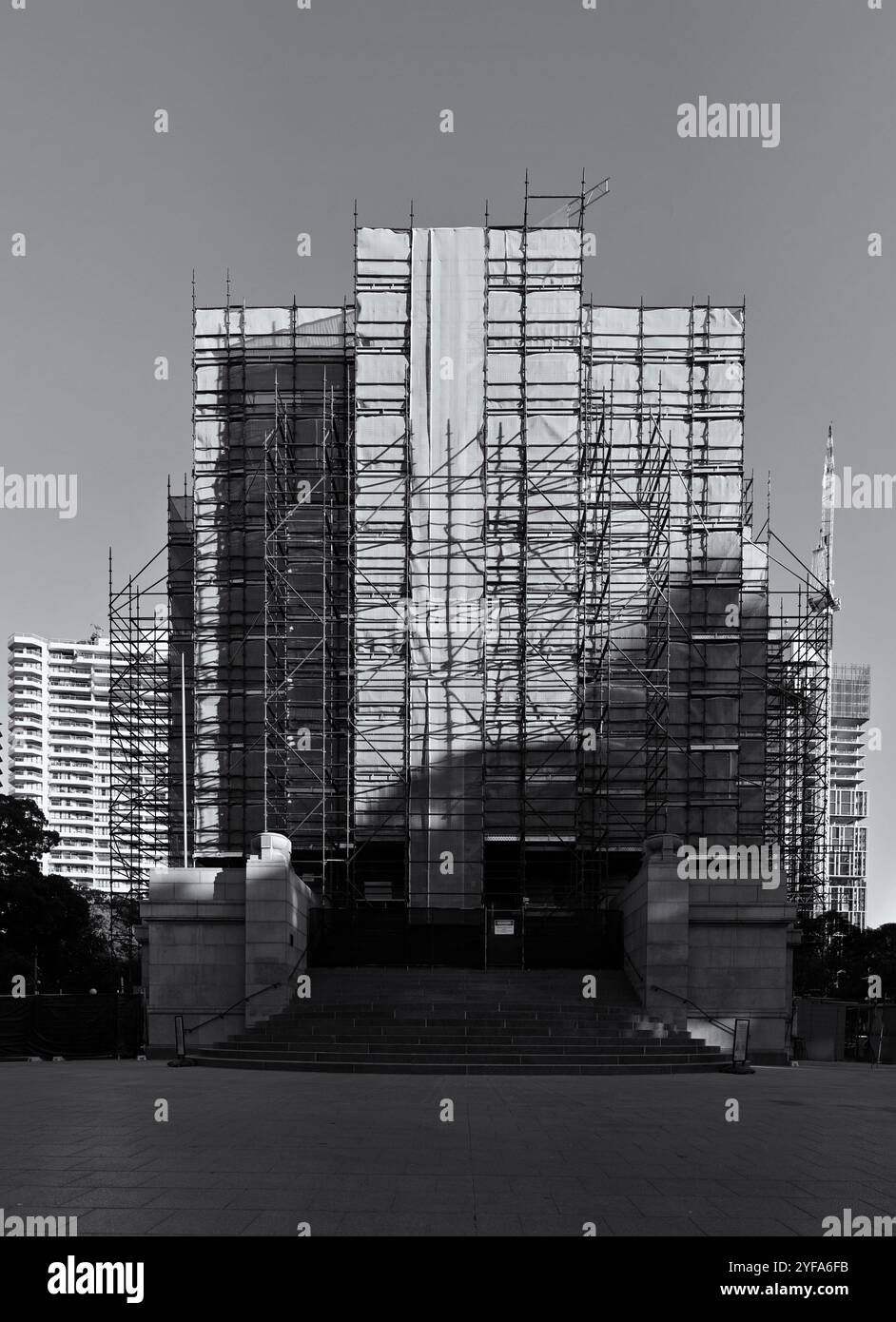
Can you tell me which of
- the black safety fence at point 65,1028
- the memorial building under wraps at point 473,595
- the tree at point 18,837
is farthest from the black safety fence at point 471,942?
the tree at point 18,837

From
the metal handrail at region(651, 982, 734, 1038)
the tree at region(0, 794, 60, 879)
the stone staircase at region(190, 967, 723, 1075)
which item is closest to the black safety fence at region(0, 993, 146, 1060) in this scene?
the stone staircase at region(190, 967, 723, 1075)

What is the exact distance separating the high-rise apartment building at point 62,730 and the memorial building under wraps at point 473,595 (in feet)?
469

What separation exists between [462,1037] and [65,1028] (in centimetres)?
1032

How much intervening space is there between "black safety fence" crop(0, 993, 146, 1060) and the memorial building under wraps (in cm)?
983

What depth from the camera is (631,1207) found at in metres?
10.6

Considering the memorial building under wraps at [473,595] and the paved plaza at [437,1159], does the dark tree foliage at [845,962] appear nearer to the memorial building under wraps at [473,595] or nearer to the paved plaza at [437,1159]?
the memorial building under wraps at [473,595]

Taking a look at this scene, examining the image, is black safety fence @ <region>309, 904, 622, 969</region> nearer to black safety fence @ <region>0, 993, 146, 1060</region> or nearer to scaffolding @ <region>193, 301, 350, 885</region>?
scaffolding @ <region>193, 301, 350, 885</region>

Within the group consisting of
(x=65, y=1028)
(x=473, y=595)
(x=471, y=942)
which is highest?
(x=473, y=595)

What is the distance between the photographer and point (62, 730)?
630 feet

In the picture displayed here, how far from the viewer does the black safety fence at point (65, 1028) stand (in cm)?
3180

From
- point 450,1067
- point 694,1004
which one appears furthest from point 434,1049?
point 694,1004

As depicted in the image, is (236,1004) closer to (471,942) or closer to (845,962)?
(471,942)

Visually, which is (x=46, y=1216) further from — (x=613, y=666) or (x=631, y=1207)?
(x=613, y=666)

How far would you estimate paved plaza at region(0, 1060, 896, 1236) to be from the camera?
10.2 metres
